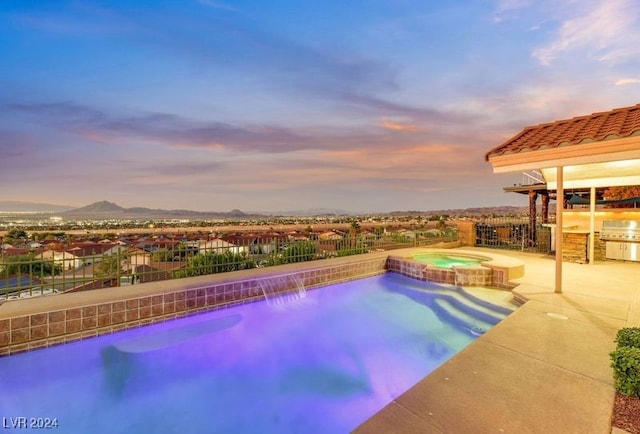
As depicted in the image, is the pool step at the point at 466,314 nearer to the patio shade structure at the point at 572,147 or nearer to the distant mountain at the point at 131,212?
the patio shade structure at the point at 572,147

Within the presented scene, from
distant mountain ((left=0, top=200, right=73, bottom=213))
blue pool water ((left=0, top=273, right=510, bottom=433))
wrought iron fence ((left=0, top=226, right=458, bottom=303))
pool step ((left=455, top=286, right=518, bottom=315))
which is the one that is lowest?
blue pool water ((left=0, top=273, right=510, bottom=433))

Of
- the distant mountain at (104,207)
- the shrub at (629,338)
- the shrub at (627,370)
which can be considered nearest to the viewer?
the shrub at (627,370)

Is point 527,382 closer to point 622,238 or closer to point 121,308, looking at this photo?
point 121,308

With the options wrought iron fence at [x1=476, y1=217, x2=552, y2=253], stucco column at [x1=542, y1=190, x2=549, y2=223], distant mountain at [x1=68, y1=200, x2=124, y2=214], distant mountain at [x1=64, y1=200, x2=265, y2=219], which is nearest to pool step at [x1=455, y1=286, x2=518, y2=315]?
wrought iron fence at [x1=476, y1=217, x2=552, y2=253]

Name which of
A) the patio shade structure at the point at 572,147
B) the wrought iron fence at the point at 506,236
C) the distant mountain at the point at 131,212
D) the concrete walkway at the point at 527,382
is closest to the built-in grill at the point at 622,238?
the patio shade structure at the point at 572,147

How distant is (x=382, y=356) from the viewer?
16.5 feet

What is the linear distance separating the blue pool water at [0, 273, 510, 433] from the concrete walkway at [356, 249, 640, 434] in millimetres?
1247

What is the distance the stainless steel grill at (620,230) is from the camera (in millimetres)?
9258

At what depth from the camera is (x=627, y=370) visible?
7.86ft

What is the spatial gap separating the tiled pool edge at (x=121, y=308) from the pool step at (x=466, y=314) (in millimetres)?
3400

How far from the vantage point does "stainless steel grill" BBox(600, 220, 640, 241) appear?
30.4ft

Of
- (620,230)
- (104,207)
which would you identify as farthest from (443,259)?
(104,207)

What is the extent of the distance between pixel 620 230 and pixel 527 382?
401 inches

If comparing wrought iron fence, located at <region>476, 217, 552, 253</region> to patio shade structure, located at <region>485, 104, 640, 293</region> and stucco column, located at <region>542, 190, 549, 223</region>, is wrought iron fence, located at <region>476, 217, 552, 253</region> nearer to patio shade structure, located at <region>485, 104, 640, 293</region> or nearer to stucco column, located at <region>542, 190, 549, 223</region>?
patio shade structure, located at <region>485, 104, 640, 293</region>
